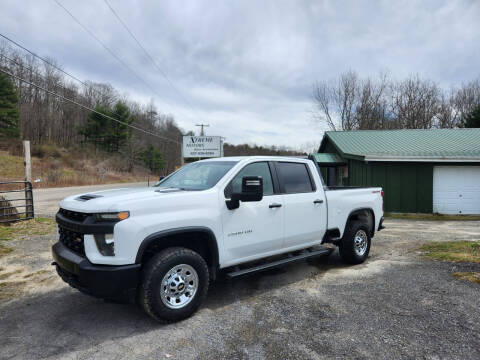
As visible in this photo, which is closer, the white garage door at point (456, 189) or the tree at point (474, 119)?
the white garage door at point (456, 189)

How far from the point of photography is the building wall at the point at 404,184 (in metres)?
14.8

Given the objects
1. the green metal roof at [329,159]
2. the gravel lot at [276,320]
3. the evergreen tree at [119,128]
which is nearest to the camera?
the gravel lot at [276,320]

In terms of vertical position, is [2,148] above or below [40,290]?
above

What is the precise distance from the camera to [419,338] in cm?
321

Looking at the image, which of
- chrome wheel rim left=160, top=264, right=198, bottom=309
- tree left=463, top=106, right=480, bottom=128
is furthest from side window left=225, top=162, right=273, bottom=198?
tree left=463, top=106, right=480, bottom=128

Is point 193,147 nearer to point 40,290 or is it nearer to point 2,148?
point 40,290

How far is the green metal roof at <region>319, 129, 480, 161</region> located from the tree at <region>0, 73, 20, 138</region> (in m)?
37.9

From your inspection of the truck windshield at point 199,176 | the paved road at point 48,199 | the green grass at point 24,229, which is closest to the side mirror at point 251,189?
the truck windshield at point 199,176

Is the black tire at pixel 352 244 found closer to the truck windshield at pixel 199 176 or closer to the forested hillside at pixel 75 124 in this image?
the truck windshield at pixel 199 176

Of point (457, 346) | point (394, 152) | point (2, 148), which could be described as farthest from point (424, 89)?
point (2, 148)

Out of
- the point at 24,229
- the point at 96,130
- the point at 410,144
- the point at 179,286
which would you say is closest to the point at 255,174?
the point at 179,286

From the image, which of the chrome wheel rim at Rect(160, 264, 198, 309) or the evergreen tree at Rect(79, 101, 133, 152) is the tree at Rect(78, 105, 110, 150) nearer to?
Result: the evergreen tree at Rect(79, 101, 133, 152)

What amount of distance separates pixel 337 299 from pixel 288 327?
1.08 m

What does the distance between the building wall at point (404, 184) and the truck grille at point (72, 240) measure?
14.4 m
